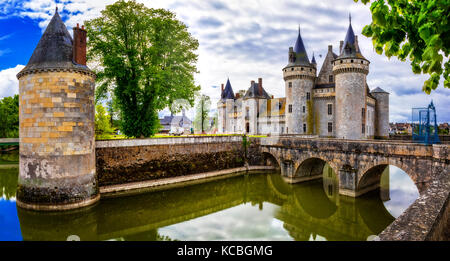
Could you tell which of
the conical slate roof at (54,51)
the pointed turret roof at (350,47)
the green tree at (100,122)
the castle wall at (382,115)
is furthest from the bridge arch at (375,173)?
the green tree at (100,122)

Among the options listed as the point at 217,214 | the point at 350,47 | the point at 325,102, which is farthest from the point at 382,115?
the point at 217,214

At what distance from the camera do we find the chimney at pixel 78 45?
13281 millimetres

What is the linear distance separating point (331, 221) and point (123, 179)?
13.0m

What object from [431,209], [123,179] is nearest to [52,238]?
[123,179]

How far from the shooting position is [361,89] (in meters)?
27.3

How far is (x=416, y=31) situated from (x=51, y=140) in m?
14.5

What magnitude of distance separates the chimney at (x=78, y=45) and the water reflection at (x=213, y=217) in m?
8.06

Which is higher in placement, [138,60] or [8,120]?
[138,60]

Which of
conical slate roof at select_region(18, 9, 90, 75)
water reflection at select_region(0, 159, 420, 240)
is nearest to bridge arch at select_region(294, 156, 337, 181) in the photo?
water reflection at select_region(0, 159, 420, 240)

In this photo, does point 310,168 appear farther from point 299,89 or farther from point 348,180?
point 299,89

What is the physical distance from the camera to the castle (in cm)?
2719

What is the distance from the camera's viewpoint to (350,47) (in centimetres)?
2711

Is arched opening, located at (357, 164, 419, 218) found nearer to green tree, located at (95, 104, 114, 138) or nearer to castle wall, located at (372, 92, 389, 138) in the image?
castle wall, located at (372, 92, 389, 138)

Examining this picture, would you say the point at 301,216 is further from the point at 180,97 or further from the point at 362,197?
the point at 180,97
